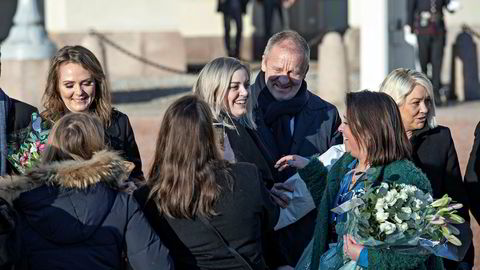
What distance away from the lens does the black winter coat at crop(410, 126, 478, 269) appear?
20.3ft

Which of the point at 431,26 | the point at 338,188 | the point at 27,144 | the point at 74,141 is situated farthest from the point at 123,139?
the point at 431,26

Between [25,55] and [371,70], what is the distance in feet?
15.6

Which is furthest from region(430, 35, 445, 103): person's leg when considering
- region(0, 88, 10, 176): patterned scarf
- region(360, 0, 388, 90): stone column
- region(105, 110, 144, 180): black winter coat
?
region(0, 88, 10, 176): patterned scarf

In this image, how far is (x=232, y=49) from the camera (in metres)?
22.8

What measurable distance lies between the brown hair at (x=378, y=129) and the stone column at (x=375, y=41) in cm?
973

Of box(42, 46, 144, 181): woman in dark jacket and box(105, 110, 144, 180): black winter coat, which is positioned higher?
box(42, 46, 144, 181): woman in dark jacket

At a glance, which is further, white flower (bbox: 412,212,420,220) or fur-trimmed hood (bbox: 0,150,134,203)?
fur-trimmed hood (bbox: 0,150,134,203)

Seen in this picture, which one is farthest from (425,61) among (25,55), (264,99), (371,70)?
(264,99)

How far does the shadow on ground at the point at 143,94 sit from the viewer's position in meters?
17.7

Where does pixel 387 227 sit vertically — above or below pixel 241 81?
below

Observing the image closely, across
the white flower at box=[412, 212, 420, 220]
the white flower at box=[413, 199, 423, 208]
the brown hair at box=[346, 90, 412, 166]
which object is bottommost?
the white flower at box=[412, 212, 420, 220]

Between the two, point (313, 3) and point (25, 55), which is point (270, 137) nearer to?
point (25, 55)

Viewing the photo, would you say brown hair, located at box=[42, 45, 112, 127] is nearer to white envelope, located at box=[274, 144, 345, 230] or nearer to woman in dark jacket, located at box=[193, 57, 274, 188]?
woman in dark jacket, located at box=[193, 57, 274, 188]

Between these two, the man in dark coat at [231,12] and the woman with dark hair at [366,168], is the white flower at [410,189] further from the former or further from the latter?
the man in dark coat at [231,12]
